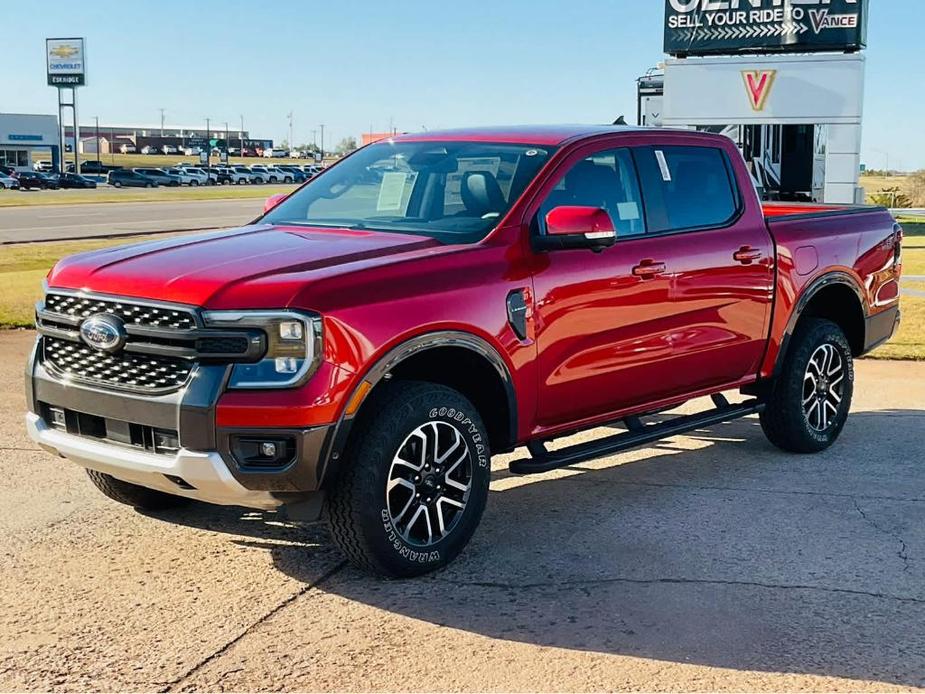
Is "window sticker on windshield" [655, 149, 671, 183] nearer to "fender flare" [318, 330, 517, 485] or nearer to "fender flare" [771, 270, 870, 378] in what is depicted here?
"fender flare" [771, 270, 870, 378]

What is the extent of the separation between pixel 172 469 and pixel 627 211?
9.07ft

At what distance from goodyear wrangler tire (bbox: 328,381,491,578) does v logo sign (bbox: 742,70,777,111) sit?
95.1ft

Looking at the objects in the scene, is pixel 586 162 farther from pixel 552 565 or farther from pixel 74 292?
pixel 74 292

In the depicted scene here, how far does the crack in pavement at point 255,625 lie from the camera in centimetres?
398

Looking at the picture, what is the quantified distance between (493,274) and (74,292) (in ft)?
5.89

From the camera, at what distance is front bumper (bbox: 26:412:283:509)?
14.8 ft

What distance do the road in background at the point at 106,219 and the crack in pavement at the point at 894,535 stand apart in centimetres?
2376

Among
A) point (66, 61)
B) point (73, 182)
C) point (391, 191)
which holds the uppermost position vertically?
point (66, 61)

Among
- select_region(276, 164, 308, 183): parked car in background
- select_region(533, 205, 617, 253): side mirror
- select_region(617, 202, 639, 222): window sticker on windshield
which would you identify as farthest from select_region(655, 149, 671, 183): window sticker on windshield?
select_region(276, 164, 308, 183): parked car in background

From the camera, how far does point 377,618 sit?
4551 mm

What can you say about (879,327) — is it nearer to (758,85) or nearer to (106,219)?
(758,85)

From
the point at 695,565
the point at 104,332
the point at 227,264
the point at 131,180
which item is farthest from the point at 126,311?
the point at 131,180

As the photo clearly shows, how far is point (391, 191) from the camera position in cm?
611

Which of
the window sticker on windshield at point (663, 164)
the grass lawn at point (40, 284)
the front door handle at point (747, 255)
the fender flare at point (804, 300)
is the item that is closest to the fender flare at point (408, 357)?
the window sticker on windshield at point (663, 164)
